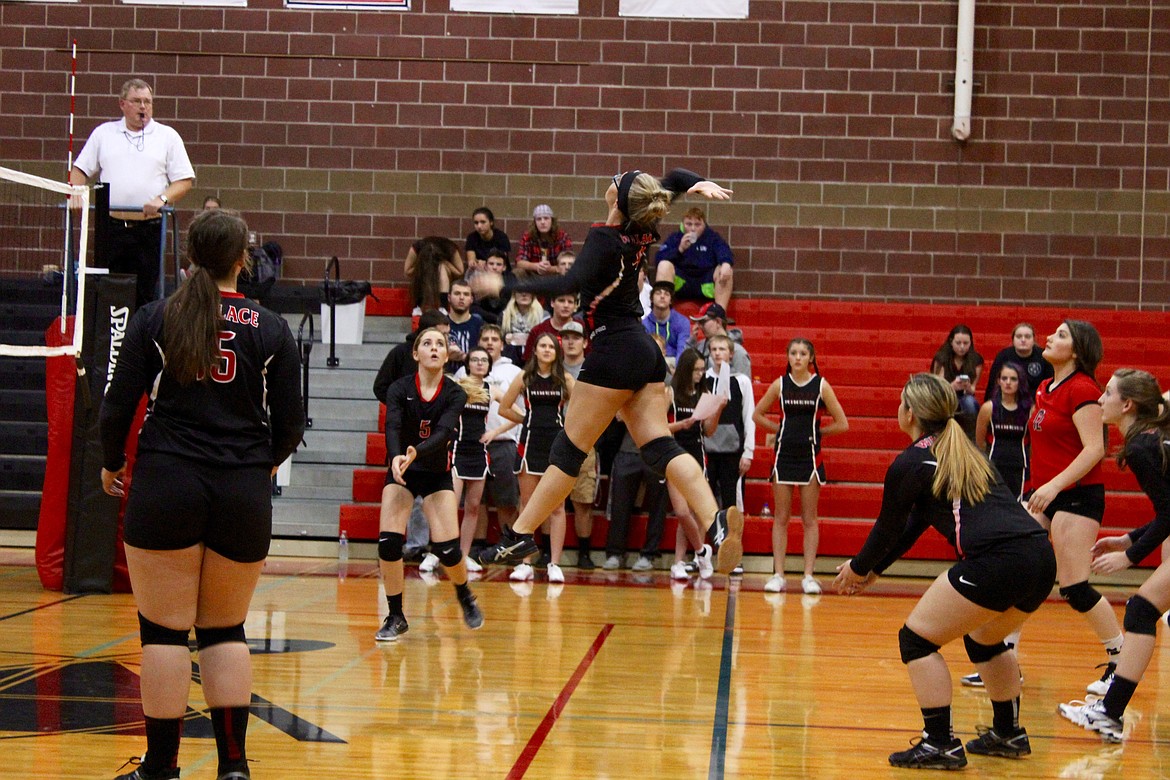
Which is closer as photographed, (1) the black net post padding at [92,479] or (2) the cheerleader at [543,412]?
(1) the black net post padding at [92,479]

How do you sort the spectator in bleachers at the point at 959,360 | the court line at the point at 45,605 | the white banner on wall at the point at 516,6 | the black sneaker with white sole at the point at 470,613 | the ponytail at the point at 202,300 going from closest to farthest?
1. the ponytail at the point at 202,300
2. the black sneaker with white sole at the point at 470,613
3. the court line at the point at 45,605
4. the spectator in bleachers at the point at 959,360
5. the white banner on wall at the point at 516,6

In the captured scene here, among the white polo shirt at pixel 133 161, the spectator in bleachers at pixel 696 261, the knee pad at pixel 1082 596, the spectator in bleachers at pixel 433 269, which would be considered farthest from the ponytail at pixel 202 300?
the spectator in bleachers at pixel 696 261

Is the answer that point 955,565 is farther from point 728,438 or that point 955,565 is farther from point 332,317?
point 332,317

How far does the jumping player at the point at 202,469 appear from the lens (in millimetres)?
3854

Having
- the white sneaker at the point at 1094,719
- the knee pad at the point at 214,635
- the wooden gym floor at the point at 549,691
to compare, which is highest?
the knee pad at the point at 214,635

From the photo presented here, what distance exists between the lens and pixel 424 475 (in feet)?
24.3

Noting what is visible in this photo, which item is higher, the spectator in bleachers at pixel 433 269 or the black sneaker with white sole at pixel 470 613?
the spectator in bleachers at pixel 433 269

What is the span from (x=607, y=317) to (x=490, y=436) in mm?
5203

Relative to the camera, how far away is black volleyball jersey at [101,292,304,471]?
390cm

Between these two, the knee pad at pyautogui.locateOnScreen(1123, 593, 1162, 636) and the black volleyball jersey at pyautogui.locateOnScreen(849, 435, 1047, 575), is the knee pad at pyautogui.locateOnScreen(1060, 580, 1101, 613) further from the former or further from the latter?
the black volleyball jersey at pyautogui.locateOnScreen(849, 435, 1047, 575)

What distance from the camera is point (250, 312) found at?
4004mm

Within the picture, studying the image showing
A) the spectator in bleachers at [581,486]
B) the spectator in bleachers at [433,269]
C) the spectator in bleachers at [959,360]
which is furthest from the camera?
the spectator in bleachers at [433,269]

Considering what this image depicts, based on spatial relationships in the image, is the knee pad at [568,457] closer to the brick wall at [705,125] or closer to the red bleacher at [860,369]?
the red bleacher at [860,369]

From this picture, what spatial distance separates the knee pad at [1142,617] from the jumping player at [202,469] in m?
3.69
